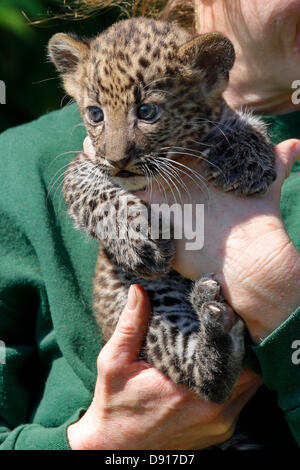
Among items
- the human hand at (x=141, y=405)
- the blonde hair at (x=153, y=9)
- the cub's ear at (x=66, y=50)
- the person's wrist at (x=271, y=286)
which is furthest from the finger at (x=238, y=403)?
the blonde hair at (x=153, y=9)

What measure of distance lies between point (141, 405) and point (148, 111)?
1355 millimetres

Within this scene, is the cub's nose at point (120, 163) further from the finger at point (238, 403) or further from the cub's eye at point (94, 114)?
the finger at point (238, 403)

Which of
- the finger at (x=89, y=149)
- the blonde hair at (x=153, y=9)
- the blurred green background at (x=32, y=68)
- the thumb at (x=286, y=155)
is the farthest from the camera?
the blurred green background at (x=32, y=68)

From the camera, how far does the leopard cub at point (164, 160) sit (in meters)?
2.66

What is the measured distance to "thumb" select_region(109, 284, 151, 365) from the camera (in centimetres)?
277

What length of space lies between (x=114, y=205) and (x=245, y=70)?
114 centimetres

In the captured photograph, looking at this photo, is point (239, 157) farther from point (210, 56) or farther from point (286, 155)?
point (210, 56)

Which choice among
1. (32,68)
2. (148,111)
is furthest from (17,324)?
(32,68)

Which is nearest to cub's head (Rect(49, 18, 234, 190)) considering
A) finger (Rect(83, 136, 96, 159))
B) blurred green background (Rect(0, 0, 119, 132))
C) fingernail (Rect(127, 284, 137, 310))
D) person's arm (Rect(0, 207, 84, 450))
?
finger (Rect(83, 136, 96, 159))

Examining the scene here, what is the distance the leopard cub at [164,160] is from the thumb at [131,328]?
7 cm

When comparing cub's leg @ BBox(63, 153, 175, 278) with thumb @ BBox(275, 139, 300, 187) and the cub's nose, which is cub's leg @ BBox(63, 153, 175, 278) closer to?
the cub's nose

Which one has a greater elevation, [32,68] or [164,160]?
[32,68]

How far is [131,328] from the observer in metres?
2.77

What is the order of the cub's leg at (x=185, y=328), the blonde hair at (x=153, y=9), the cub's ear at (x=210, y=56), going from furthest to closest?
1. the blonde hair at (x=153, y=9)
2. the cub's ear at (x=210, y=56)
3. the cub's leg at (x=185, y=328)
